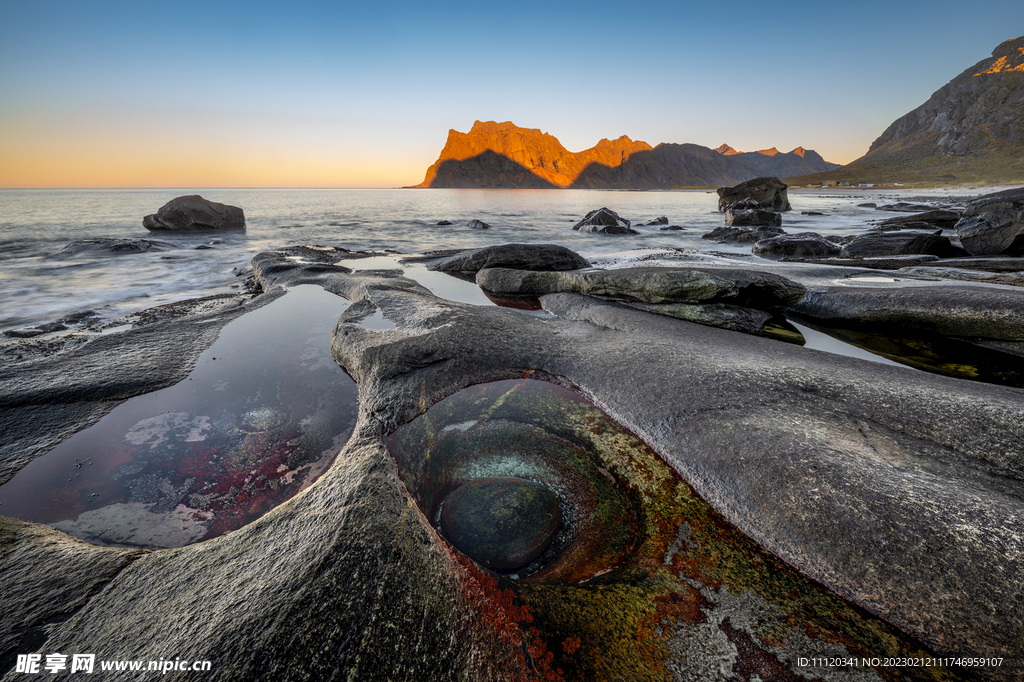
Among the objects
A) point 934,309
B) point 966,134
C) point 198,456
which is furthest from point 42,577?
point 966,134

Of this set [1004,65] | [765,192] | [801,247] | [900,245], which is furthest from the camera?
[1004,65]

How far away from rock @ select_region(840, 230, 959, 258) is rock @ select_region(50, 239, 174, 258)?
78.4 ft

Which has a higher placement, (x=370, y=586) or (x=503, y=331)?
(x=503, y=331)

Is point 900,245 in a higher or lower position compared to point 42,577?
higher

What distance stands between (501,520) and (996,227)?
47.5 ft

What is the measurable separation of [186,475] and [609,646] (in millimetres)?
3090

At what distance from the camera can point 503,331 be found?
459cm

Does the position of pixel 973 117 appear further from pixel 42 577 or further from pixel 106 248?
pixel 106 248

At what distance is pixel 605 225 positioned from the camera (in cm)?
2123

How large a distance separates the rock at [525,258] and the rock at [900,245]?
7932 mm

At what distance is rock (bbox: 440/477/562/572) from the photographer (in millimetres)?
2318

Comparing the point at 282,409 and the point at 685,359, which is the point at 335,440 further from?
the point at 685,359

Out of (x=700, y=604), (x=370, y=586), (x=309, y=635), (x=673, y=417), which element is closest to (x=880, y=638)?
(x=700, y=604)

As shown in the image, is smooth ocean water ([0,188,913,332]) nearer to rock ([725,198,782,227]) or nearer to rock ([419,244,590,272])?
rock ([725,198,782,227])
